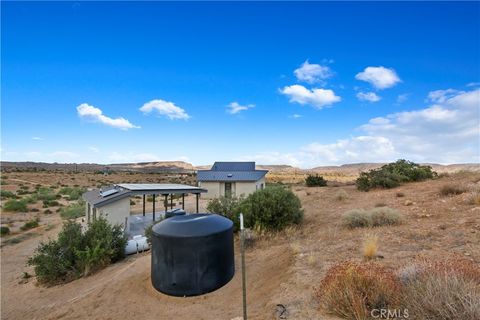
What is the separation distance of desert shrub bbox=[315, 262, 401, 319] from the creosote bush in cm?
695

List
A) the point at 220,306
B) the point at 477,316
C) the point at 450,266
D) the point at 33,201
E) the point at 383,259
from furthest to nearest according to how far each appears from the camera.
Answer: the point at 33,201, the point at 383,259, the point at 220,306, the point at 450,266, the point at 477,316

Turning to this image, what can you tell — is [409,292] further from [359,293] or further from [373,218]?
[373,218]

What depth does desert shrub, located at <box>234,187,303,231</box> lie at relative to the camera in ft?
40.3

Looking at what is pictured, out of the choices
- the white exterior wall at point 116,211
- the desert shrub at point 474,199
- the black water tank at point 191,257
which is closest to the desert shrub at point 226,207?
the white exterior wall at point 116,211

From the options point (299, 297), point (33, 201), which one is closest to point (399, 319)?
point (299, 297)

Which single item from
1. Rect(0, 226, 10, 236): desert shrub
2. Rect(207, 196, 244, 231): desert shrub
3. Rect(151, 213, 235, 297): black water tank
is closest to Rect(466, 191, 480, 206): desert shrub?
Rect(207, 196, 244, 231): desert shrub

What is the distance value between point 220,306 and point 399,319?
349cm

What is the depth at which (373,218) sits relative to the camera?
11078 millimetres

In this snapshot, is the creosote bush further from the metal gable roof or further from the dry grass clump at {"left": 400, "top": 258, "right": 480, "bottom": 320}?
the metal gable roof

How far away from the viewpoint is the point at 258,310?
19.1ft

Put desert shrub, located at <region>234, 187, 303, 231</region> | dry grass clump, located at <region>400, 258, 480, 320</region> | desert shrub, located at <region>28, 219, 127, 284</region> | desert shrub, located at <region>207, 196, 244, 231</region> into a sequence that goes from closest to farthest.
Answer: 1. dry grass clump, located at <region>400, 258, 480, 320</region>
2. desert shrub, located at <region>28, 219, 127, 284</region>
3. desert shrub, located at <region>234, 187, 303, 231</region>
4. desert shrub, located at <region>207, 196, 244, 231</region>

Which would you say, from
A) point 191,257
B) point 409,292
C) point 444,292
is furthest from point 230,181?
point 444,292

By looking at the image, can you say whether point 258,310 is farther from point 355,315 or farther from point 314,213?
point 314,213

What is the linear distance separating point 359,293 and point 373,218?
6906mm
